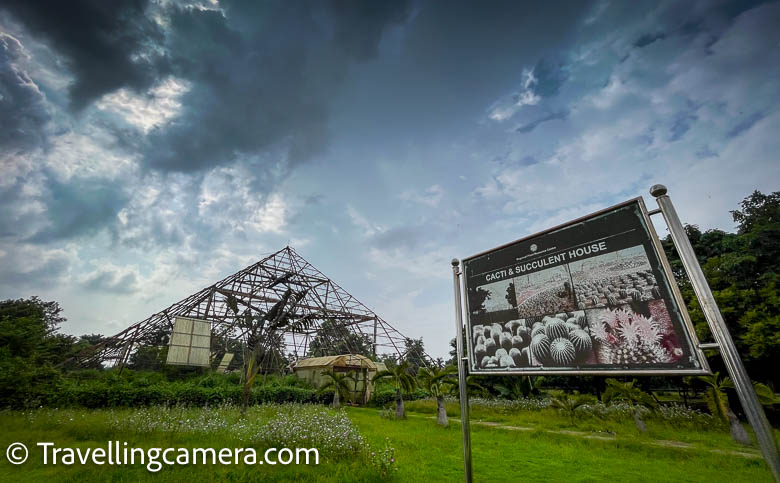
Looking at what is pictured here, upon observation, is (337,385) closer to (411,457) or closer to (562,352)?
(411,457)

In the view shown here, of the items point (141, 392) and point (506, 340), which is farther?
point (141, 392)

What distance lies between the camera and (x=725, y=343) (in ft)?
8.22

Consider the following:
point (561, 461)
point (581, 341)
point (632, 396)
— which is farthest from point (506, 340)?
point (632, 396)

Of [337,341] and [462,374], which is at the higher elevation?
[337,341]

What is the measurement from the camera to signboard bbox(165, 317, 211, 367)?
18.2m

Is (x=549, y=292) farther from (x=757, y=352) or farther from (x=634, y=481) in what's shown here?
(x=757, y=352)

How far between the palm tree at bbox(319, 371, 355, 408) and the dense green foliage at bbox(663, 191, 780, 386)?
56.7 feet

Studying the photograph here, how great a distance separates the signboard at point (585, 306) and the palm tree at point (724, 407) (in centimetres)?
835

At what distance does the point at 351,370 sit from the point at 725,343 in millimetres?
21472

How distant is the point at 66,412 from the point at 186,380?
23.8 ft

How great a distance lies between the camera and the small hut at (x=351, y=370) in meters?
21.3

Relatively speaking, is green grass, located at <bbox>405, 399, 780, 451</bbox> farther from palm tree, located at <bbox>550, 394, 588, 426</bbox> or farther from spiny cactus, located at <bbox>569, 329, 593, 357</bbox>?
spiny cactus, located at <bbox>569, 329, 593, 357</bbox>

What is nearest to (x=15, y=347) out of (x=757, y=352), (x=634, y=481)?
(x=634, y=481)

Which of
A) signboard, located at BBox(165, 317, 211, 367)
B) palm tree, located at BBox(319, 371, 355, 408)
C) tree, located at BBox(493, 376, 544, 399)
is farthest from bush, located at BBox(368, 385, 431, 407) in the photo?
signboard, located at BBox(165, 317, 211, 367)
